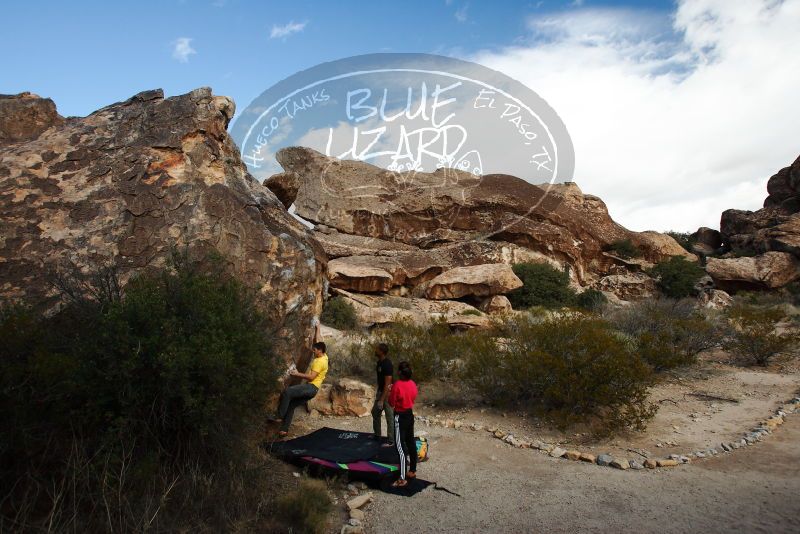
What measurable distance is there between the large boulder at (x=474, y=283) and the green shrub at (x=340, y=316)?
4.40 m

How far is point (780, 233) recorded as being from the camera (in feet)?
83.2

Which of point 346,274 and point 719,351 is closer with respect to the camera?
point 719,351

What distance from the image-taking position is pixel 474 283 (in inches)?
734

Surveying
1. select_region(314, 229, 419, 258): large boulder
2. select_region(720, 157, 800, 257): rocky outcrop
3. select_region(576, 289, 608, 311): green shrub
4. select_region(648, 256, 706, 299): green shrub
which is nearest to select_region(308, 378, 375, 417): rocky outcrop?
select_region(576, 289, 608, 311): green shrub

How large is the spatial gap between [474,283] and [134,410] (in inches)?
623

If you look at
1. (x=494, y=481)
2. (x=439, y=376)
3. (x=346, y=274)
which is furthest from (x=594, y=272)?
(x=494, y=481)

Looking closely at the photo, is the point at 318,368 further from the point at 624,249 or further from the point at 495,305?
the point at 624,249

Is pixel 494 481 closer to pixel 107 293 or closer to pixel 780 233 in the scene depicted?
pixel 107 293

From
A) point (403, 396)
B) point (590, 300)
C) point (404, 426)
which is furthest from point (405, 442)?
point (590, 300)

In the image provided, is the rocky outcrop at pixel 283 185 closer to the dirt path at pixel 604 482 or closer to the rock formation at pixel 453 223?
the dirt path at pixel 604 482

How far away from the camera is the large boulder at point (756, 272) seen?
23094 mm

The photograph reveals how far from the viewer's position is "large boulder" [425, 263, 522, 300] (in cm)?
1859

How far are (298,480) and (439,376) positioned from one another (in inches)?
189

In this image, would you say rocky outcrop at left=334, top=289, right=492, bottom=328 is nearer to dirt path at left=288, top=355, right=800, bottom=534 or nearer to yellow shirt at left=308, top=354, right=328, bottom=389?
dirt path at left=288, top=355, right=800, bottom=534
